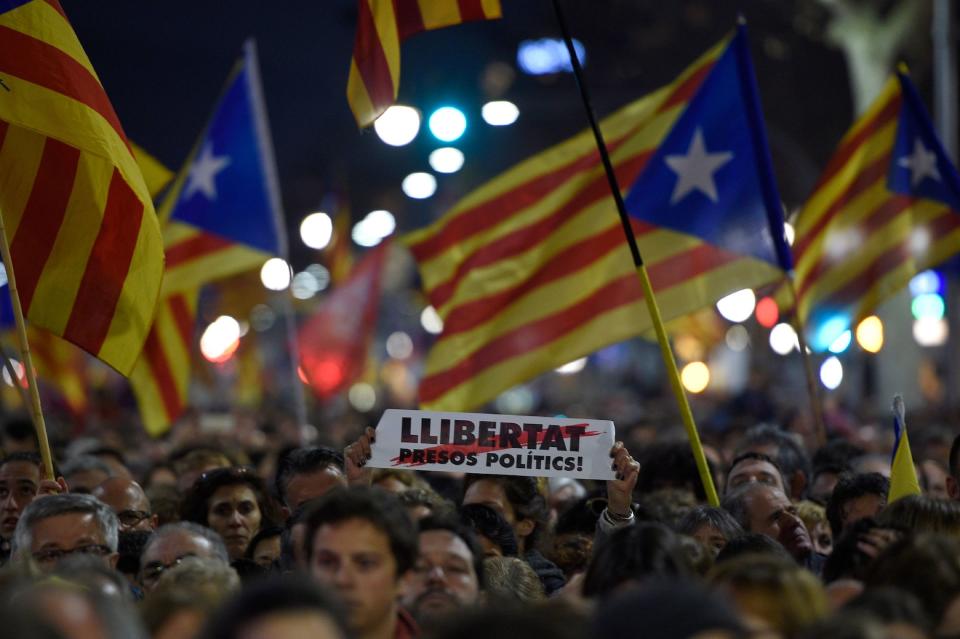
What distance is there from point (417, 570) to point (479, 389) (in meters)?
→ 4.41

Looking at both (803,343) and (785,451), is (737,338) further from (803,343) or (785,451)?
(803,343)

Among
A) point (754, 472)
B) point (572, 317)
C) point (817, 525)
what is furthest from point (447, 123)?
point (817, 525)

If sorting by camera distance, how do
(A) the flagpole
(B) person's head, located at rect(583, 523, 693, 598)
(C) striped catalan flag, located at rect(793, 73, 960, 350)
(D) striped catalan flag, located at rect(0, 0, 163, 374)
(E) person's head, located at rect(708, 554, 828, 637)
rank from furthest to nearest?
(C) striped catalan flag, located at rect(793, 73, 960, 350)
(D) striped catalan flag, located at rect(0, 0, 163, 374)
(A) the flagpole
(B) person's head, located at rect(583, 523, 693, 598)
(E) person's head, located at rect(708, 554, 828, 637)

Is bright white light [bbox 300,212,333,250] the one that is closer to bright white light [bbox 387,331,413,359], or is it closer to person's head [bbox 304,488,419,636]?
person's head [bbox 304,488,419,636]

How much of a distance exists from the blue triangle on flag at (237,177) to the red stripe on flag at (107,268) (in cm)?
458

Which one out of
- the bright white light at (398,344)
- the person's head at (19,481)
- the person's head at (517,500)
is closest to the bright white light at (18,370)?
the person's head at (19,481)

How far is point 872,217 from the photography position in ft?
35.2

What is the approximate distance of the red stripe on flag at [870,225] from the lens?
34.7ft

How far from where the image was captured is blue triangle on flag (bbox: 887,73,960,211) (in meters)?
10.3

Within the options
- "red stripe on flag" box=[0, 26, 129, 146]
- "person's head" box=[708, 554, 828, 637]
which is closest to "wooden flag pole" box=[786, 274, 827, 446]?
"red stripe on flag" box=[0, 26, 129, 146]

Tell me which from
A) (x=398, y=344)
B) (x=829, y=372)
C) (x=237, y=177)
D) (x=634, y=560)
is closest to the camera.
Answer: (x=634, y=560)

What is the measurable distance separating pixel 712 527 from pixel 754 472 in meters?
1.66

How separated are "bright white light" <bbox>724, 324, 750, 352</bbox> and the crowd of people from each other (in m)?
43.0

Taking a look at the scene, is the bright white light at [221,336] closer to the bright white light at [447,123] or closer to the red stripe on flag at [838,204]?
the bright white light at [447,123]
